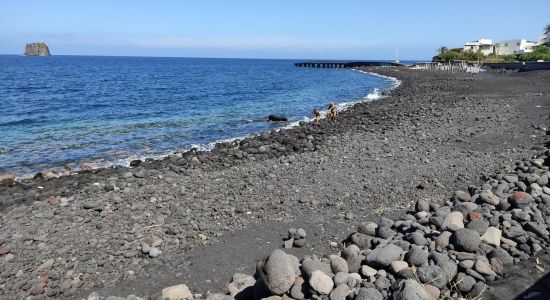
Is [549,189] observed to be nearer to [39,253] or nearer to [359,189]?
[359,189]

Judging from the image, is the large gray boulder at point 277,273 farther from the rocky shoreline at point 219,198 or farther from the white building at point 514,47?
the white building at point 514,47

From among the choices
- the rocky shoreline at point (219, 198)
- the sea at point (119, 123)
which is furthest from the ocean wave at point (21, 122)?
the rocky shoreline at point (219, 198)

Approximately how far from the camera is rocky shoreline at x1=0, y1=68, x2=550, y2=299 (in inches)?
260

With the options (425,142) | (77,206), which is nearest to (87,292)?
(77,206)

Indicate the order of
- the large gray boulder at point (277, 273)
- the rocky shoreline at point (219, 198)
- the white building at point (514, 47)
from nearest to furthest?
1. the large gray boulder at point (277, 273)
2. the rocky shoreline at point (219, 198)
3. the white building at point (514, 47)

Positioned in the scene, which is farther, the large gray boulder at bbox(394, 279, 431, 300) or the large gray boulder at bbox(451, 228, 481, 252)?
the large gray boulder at bbox(451, 228, 481, 252)

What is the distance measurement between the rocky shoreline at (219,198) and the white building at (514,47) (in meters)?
104

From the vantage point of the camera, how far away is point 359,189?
9.94 metres

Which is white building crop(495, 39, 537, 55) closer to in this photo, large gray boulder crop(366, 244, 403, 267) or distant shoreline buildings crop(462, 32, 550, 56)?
distant shoreline buildings crop(462, 32, 550, 56)

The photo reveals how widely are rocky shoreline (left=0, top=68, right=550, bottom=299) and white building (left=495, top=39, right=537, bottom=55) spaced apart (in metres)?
104

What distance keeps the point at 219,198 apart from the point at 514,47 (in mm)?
122891

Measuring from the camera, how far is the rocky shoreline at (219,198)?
6602 mm

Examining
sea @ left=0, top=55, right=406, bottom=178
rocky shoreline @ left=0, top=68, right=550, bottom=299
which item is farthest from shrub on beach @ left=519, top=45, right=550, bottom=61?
rocky shoreline @ left=0, top=68, right=550, bottom=299

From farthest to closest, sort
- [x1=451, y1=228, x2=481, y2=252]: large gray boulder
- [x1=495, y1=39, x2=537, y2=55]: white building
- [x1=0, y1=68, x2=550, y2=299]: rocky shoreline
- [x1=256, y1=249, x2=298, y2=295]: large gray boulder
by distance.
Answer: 1. [x1=495, y1=39, x2=537, y2=55]: white building
2. [x1=0, y1=68, x2=550, y2=299]: rocky shoreline
3. [x1=451, y1=228, x2=481, y2=252]: large gray boulder
4. [x1=256, y1=249, x2=298, y2=295]: large gray boulder
